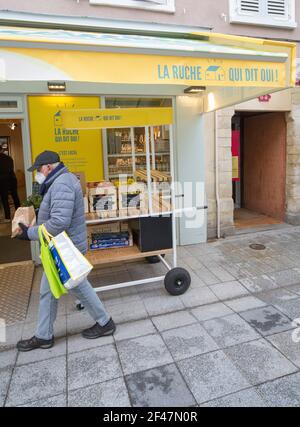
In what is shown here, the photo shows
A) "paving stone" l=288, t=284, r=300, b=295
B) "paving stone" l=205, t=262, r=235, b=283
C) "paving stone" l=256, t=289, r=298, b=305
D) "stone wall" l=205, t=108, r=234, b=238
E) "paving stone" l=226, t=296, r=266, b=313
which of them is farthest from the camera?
"stone wall" l=205, t=108, r=234, b=238

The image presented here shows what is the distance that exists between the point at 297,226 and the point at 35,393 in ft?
20.4

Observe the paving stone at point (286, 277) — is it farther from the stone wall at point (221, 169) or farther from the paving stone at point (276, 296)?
the stone wall at point (221, 169)

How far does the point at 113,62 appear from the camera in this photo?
2.89 meters

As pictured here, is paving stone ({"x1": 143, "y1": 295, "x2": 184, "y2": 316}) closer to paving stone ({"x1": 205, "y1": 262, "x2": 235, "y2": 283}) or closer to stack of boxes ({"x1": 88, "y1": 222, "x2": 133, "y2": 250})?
stack of boxes ({"x1": 88, "y1": 222, "x2": 133, "y2": 250})

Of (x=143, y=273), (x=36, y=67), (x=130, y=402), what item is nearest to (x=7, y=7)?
(x=36, y=67)

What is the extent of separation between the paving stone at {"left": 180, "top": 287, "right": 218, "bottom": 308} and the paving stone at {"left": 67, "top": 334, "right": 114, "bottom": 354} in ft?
3.46

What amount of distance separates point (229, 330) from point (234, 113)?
15.4 feet

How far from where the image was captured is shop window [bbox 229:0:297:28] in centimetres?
607

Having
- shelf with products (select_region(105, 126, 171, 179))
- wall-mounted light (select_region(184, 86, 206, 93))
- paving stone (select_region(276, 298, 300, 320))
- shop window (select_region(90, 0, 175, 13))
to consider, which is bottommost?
paving stone (select_region(276, 298, 300, 320))

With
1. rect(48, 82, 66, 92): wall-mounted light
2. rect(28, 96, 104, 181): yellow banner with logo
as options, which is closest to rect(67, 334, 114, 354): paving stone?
rect(28, 96, 104, 181): yellow banner with logo

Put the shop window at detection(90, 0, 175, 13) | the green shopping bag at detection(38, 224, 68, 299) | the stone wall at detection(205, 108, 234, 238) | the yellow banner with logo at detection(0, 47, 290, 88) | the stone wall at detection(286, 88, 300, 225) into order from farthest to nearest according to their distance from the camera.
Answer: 1. the stone wall at detection(286, 88, 300, 225)
2. the stone wall at detection(205, 108, 234, 238)
3. the shop window at detection(90, 0, 175, 13)
4. the green shopping bag at detection(38, 224, 68, 299)
5. the yellow banner with logo at detection(0, 47, 290, 88)

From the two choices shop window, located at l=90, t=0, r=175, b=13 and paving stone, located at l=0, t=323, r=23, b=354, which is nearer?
paving stone, located at l=0, t=323, r=23, b=354

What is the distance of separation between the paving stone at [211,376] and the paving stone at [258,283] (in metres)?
1.52
